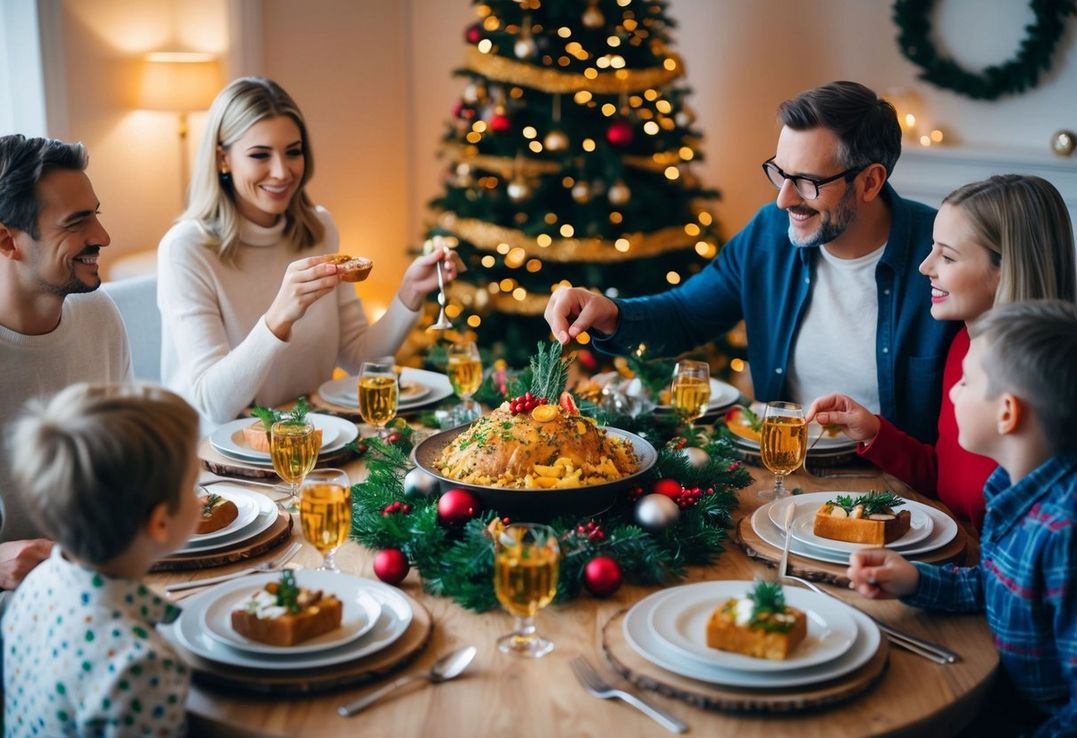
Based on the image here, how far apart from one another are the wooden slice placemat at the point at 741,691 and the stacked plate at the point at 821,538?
312 mm

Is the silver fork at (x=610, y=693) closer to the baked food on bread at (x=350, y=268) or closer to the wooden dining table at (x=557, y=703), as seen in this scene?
the wooden dining table at (x=557, y=703)

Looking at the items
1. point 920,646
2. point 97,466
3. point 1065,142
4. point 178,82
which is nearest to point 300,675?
point 97,466

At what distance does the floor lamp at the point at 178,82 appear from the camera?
4.30m

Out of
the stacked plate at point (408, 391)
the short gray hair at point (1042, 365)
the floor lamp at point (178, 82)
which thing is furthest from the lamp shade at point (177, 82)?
the short gray hair at point (1042, 365)

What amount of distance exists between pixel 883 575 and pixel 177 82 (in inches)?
144

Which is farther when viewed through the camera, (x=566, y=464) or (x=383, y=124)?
(x=383, y=124)

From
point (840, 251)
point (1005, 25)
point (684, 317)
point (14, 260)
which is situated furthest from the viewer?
point (1005, 25)

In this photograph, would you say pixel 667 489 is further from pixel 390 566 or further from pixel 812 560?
pixel 390 566

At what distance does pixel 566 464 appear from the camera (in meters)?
1.79

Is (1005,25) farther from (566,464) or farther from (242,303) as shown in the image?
(566,464)

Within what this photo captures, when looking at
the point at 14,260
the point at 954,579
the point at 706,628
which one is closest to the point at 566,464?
the point at 706,628

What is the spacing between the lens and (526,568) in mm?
1386

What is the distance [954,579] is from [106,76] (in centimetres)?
375

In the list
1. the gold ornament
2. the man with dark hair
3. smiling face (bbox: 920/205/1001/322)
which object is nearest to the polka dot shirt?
the man with dark hair
